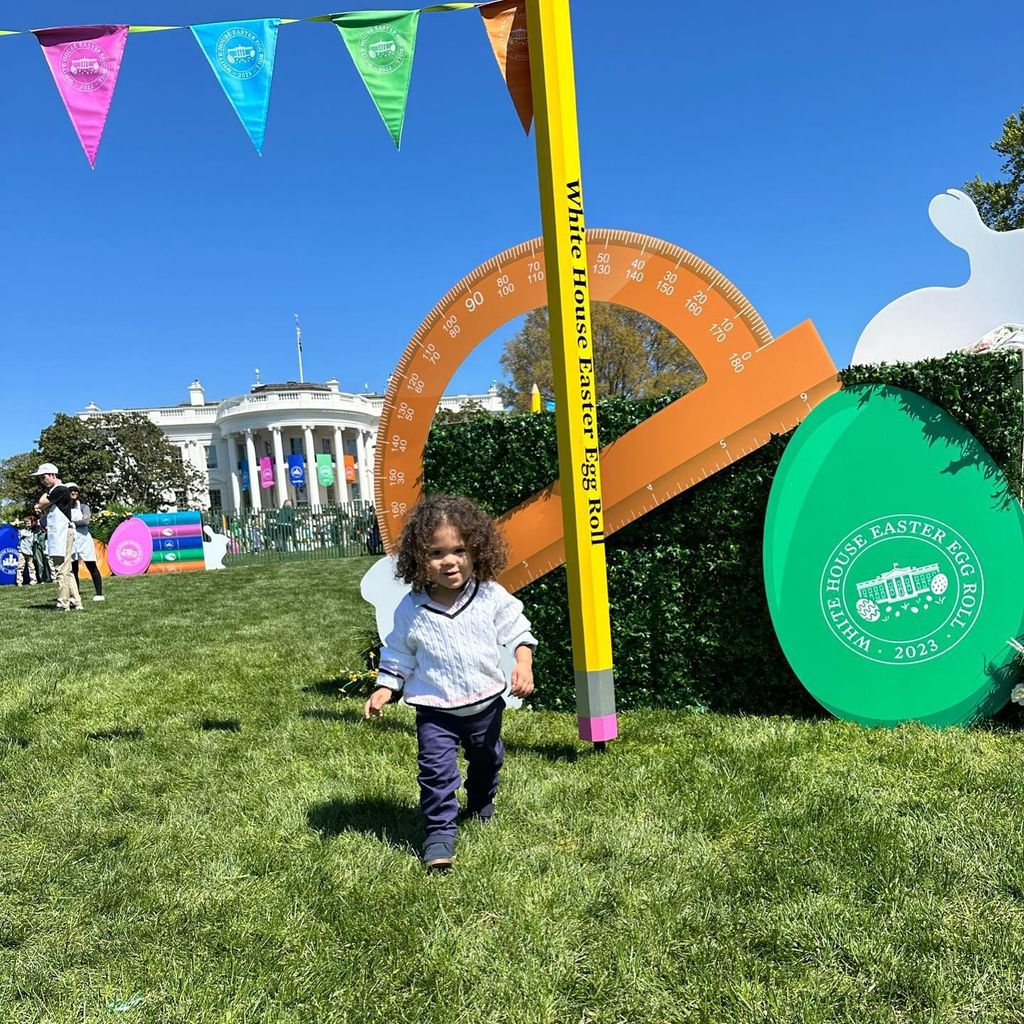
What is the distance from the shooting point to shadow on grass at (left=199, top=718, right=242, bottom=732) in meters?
4.67

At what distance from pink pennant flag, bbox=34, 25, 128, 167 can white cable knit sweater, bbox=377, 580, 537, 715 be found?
339 cm

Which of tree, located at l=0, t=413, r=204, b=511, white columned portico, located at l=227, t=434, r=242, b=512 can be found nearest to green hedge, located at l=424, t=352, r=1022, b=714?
tree, located at l=0, t=413, r=204, b=511

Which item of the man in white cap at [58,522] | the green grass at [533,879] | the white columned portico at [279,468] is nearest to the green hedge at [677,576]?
the green grass at [533,879]

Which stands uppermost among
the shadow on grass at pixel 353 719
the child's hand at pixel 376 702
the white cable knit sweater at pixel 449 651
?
the white cable knit sweater at pixel 449 651

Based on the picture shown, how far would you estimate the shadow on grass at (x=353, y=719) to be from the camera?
4.47 meters

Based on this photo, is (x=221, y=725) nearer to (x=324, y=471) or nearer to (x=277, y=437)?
(x=324, y=471)

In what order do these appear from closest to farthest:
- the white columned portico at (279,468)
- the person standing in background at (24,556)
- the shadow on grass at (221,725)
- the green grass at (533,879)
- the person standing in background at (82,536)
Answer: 1. the green grass at (533,879)
2. the shadow on grass at (221,725)
3. the person standing in background at (82,536)
4. the person standing in background at (24,556)
5. the white columned portico at (279,468)

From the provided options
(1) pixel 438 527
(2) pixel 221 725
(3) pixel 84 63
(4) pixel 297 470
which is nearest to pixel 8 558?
(2) pixel 221 725

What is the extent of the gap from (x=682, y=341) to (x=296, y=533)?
2352 centimetres

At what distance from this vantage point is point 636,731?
4.05 metres

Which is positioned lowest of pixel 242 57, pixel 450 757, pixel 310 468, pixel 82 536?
pixel 450 757

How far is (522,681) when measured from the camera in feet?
9.19

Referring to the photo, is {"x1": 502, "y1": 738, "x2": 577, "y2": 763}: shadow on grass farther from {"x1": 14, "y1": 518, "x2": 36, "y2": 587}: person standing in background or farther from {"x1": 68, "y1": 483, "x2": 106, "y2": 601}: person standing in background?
{"x1": 14, "y1": 518, "x2": 36, "y2": 587}: person standing in background

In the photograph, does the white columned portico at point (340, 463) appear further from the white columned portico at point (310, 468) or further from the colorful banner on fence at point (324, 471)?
the colorful banner on fence at point (324, 471)
